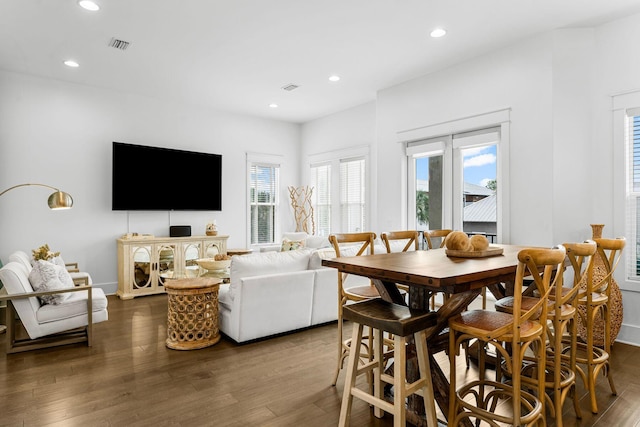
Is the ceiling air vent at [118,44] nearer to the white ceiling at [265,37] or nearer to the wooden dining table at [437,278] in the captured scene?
the white ceiling at [265,37]

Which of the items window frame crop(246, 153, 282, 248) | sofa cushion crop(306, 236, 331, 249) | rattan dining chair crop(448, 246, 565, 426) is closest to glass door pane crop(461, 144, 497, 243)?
sofa cushion crop(306, 236, 331, 249)

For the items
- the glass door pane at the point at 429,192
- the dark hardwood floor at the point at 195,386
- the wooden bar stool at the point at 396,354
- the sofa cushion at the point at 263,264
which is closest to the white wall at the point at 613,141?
the dark hardwood floor at the point at 195,386

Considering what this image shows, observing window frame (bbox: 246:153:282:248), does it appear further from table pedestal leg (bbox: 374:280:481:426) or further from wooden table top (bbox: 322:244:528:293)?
table pedestal leg (bbox: 374:280:481:426)

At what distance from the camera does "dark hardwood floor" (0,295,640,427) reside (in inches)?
91.0

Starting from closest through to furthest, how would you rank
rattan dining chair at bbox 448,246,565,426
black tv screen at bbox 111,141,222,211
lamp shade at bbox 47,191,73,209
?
1. rattan dining chair at bbox 448,246,565,426
2. lamp shade at bbox 47,191,73,209
3. black tv screen at bbox 111,141,222,211

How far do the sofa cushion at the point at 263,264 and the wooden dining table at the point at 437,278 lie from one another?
1418 mm

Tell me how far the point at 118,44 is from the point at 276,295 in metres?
3.22

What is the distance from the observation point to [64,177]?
5.45m

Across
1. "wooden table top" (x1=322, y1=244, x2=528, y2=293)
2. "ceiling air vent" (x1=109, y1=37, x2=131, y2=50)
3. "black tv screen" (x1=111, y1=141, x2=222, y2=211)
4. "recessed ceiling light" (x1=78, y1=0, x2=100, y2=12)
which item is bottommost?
"wooden table top" (x1=322, y1=244, x2=528, y2=293)

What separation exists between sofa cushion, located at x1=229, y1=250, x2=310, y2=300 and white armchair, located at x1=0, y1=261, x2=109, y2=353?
1.29m

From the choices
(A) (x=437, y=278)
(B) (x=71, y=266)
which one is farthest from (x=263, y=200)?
(A) (x=437, y=278)

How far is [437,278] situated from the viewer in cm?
173

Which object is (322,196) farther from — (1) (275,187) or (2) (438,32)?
(2) (438,32)

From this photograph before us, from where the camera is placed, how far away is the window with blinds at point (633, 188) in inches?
145
